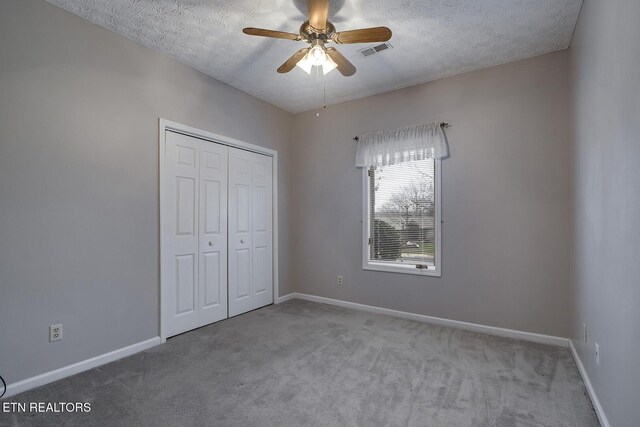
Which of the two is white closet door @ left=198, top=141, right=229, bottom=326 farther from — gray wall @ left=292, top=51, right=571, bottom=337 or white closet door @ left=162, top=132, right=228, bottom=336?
gray wall @ left=292, top=51, right=571, bottom=337

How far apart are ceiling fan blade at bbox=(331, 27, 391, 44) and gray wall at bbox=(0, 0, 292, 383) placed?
184cm

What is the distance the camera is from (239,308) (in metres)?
3.81

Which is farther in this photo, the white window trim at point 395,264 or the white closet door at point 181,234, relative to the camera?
the white window trim at point 395,264

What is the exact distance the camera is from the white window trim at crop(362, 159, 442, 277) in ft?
11.4

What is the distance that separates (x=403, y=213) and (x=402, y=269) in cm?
67

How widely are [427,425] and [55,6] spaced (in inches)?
149

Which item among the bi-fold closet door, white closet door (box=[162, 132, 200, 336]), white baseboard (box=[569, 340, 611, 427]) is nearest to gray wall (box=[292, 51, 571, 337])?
white baseboard (box=[569, 340, 611, 427])

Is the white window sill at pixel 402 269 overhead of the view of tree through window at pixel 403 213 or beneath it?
beneath

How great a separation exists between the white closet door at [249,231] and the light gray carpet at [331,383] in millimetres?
760

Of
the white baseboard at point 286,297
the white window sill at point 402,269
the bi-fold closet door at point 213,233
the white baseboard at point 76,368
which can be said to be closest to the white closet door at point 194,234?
the bi-fold closet door at point 213,233

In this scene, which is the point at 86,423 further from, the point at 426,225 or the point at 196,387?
the point at 426,225

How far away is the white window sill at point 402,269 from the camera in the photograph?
3505 millimetres

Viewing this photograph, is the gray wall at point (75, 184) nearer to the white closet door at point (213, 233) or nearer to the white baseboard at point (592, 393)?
the white closet door at point (213, 233)

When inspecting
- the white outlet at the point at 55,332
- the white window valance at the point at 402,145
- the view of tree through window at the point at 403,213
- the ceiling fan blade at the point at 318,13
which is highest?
the ceiling fan blade at the point at 318,13
